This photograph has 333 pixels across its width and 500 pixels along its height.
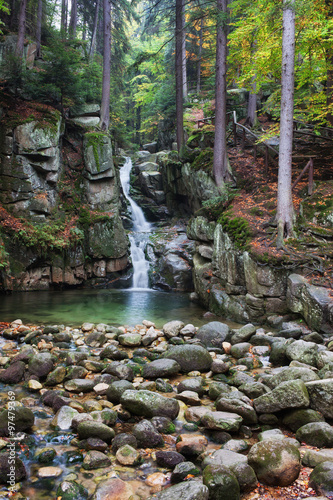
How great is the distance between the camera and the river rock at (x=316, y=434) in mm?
3529

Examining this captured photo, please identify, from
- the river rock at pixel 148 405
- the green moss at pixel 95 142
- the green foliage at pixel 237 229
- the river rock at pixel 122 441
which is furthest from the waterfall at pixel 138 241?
the river rock at pixel 122 441

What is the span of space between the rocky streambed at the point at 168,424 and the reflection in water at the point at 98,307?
2.82 m

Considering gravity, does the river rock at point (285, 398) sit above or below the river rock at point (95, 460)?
above

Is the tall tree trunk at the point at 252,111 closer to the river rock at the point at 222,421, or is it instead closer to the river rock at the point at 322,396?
the river rock at the point at 322,396

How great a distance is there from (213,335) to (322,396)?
3.32 m

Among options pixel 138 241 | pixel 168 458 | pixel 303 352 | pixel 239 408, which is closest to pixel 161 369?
pixel 239 408

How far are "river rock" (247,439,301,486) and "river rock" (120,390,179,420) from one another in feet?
4.24

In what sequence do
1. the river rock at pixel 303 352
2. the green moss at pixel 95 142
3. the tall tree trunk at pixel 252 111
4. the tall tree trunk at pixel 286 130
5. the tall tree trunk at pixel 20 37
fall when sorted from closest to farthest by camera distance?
the river rock at pixel 303 352 → the tall tree trunk at pixel 286 130 → the tall tree trunk at pixel 20 37 → the green moss at pixel 95 142 → the tall tree trunk at pixel 252 111

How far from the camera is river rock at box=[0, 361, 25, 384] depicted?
5070 mm

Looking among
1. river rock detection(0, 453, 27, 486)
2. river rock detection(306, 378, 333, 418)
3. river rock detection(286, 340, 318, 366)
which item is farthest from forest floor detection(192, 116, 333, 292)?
river rock detection(0, 453, 27, 486)

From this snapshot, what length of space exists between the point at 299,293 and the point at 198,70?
2450 cm

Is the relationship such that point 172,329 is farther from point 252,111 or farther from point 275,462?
point 252,111

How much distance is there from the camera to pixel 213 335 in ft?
23.7

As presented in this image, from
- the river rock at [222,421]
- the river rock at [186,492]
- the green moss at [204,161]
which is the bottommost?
the river rock at [222,421]
